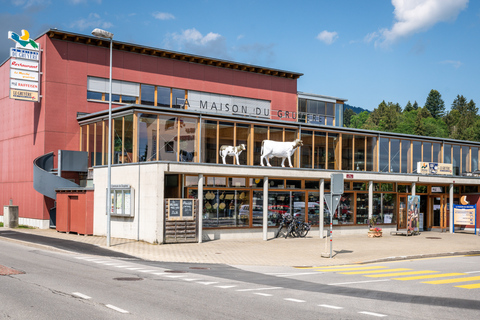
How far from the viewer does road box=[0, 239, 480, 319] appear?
30.8 ft

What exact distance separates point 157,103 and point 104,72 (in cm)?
458

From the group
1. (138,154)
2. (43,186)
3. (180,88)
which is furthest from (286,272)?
(180,88)

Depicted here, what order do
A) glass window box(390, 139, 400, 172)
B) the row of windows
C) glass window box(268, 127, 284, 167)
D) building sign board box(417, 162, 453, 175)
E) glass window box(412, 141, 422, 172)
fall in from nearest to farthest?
the row of windows
glass window box(268, 127, 284, 167)
glass window box(390, 139, 400, 172)
building sign board box(417, 162, 453, 175)
glass window box(412, 141, 422, 172)

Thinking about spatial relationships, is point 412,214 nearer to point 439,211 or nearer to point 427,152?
point 439,211

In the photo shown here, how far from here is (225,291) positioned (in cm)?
1198

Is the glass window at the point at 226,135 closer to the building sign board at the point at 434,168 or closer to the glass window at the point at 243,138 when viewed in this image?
the glass window at the point at 243,138

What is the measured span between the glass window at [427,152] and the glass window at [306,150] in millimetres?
10132

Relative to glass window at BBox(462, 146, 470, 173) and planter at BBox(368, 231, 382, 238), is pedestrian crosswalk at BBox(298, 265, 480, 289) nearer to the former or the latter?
planter at BBox(368, 231, 382, 238)

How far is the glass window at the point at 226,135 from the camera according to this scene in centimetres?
2854

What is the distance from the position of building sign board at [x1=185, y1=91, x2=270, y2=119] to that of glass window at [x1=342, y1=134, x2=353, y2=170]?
899cm

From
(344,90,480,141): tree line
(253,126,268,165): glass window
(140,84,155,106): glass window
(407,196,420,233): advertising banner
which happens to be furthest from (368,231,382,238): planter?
(344,90,480,141): tree line

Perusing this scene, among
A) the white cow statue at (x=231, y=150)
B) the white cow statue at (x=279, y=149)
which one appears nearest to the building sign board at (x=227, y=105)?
the white cow statue at (x=279, y=149)

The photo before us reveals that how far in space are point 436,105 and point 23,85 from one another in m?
161

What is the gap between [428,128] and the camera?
126 metres
